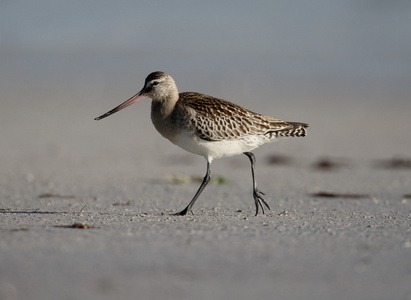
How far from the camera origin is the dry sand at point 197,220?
5.07 metres

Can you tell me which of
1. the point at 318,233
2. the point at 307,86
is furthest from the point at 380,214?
the point at 307,86

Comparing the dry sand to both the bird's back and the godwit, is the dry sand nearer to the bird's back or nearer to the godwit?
the godwit

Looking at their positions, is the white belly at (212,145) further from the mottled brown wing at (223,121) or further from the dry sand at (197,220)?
the dry sand at (197,220)

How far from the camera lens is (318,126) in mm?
19141

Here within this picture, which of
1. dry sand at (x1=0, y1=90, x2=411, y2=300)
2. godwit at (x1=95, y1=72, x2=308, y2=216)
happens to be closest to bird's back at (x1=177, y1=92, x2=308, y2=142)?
godwit at (x1=95, y1=72, x2=308, y2=216)

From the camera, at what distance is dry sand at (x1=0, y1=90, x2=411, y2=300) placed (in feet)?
16.6

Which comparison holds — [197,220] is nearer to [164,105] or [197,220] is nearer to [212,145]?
[212,145]

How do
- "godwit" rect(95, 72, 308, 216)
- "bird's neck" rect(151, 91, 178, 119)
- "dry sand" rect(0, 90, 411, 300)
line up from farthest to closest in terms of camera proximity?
1. "bird's neck" rect(151, 91, 178, 119)
2. "godwit" rect(95, 72, 308, 216)
3. "dry sand" rect(0, 90, 411, 300)

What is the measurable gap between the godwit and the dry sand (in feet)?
2.67

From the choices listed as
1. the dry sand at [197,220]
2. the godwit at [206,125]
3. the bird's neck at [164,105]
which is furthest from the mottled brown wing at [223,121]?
the dry sand at [197,220]

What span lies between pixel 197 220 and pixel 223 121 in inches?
59.2

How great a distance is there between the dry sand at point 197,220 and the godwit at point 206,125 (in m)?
0.81

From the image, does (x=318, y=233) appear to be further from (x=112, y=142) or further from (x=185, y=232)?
(x=112, y=142)

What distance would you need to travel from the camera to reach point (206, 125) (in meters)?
8.24
